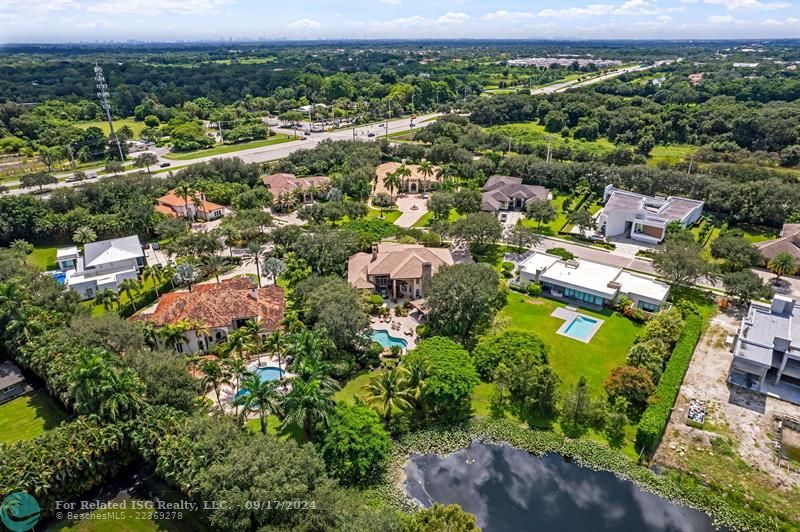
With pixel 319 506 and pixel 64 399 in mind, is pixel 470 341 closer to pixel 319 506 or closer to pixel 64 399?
pixel 319 506

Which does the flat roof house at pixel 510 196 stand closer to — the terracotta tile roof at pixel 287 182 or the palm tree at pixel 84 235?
the terracotta tile roof at pixel 287 182

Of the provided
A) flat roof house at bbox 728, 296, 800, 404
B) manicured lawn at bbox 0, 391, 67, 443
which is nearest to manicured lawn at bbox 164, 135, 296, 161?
manicured lawn at bbox 0, 391, 67, 443

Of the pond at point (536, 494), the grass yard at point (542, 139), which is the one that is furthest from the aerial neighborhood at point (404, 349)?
the grass yard at point (542, 139)

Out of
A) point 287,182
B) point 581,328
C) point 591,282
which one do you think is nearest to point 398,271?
point 581,328

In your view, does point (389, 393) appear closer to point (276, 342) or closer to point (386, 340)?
point (276, 342)

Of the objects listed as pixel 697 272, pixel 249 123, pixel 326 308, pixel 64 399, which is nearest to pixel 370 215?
pixel 326 308

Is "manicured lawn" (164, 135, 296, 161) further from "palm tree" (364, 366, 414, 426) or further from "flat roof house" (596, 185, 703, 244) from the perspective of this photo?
"palm tree" (364, 366, 414, 426)
